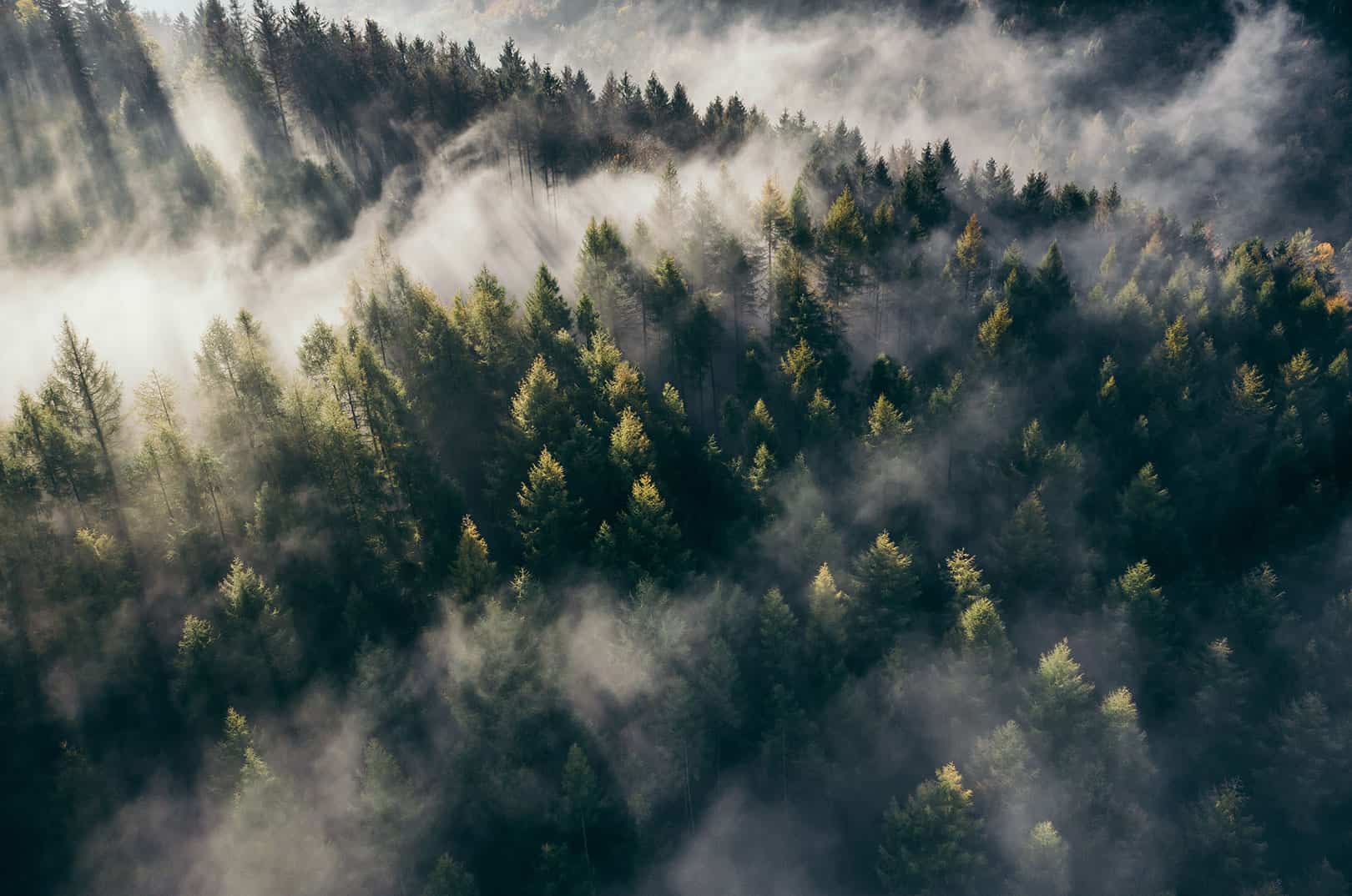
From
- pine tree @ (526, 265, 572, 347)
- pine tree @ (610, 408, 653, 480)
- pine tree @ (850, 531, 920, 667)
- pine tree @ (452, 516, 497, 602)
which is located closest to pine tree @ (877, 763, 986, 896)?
pine tree @ (850, 531, 920, 667)

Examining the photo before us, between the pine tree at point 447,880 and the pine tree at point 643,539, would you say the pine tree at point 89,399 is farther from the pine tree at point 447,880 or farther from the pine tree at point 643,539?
the pine tree at point 643,539

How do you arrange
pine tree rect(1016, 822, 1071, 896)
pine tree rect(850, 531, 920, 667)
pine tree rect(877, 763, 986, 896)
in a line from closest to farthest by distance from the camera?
pine tree rect(1016, 822, 1071, 896) → pine tree rect(877, 763, 986, 896) → pine tree rect(850, 531, 920, 667)

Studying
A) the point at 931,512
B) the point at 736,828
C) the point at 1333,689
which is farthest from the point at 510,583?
the point at 1333,689

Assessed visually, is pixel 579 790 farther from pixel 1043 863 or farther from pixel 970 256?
pixel 970 256

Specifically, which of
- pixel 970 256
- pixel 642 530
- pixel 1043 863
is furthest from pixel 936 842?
pixel 970 256

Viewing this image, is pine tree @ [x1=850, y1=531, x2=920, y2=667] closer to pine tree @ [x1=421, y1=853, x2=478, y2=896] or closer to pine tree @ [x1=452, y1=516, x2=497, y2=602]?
pine tree @ [x1=452, y1=516, x2=497, y2=602]

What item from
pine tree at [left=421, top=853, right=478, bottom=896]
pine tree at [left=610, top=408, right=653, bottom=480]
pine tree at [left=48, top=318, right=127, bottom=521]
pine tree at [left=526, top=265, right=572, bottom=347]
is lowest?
pine tree at [left=421, top=853, right=478, bottom=896]

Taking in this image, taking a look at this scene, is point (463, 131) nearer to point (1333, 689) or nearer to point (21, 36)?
point (21, 36)

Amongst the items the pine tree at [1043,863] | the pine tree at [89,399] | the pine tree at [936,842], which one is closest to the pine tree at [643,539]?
the pine tree at [936,842]
